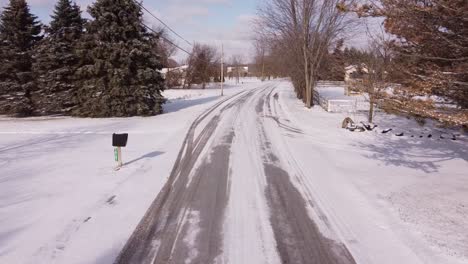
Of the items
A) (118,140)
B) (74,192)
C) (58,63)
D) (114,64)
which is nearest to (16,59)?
(58,63)

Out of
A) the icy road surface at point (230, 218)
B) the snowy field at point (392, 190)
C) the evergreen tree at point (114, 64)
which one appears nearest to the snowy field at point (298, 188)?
the snowy field at point (392, 190)

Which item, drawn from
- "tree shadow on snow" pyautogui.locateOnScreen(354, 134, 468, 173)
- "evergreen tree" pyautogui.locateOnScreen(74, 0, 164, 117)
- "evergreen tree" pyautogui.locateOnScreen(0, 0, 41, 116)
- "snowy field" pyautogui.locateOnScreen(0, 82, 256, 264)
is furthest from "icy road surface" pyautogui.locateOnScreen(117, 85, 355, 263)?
"evergreen tree" pyautogui.locateOnScreen(0, 0, 41, 116)

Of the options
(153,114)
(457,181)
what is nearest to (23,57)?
(153,114)

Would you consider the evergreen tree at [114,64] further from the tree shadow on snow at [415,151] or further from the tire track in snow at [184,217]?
the tree shadow on snow at [415,151]

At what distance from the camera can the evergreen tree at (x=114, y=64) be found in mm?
22000

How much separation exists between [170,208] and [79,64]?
1934cm

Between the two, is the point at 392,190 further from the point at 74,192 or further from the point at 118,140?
the point at 74,192

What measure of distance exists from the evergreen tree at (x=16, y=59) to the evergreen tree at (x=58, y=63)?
2.47 feet

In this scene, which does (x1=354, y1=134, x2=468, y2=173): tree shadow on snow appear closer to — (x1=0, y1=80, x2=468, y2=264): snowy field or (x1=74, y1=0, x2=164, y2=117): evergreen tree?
(x1=0, y1=80, x2=468, y2=264): snowy field

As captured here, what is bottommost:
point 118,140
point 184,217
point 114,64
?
point 184,217

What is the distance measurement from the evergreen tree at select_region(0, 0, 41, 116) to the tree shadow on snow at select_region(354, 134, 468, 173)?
21.5 m

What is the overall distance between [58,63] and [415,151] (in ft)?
70.7

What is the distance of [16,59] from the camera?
76.3 feet

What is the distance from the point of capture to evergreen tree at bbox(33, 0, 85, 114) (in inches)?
901
